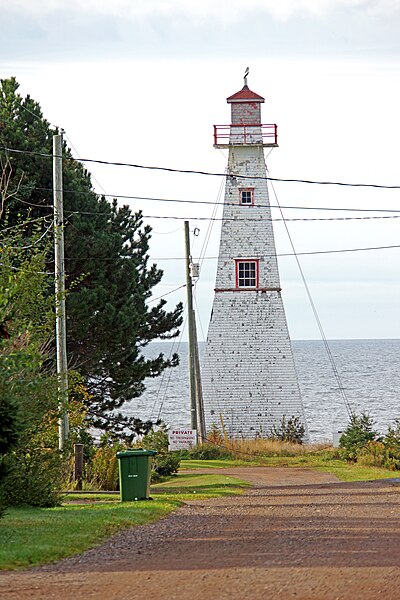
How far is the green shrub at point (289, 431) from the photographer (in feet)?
124

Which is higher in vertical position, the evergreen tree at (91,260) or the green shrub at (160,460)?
the evergreen tree at (91,260)

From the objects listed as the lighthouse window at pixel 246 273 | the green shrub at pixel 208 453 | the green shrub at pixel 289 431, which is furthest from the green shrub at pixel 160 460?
the lighthouse window at pixel 246 273

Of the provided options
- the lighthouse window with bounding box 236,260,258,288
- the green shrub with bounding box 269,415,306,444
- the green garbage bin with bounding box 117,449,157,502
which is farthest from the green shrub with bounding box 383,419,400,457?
the green garbage bin with bounding box 117,449,157,502

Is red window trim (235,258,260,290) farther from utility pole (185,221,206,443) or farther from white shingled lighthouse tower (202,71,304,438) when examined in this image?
utility pole (185,221,206,443)

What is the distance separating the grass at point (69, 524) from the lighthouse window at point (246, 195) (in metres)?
18.1

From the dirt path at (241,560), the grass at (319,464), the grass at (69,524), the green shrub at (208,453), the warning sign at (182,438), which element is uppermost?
the warning sign at (182,438)

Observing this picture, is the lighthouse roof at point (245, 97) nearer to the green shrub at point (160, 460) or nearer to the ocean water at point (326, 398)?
the green shrub at point (160, 460)

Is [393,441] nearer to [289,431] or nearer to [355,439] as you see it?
[355,439]

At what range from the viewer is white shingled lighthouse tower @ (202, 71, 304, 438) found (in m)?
38.3

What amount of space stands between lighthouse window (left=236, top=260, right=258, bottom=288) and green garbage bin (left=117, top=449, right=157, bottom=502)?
19.4m

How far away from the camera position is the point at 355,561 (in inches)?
468

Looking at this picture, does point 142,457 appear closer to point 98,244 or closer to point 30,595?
point 30,595

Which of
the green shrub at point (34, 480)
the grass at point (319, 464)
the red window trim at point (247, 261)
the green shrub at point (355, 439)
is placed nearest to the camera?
the green shrub at point (34, 480)

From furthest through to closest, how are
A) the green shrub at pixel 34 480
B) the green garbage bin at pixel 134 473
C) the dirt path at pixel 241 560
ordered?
the green garbage bin at pixel 134 473
the green shrub at pixel 34 480
the dirt path at pixel 241 560
